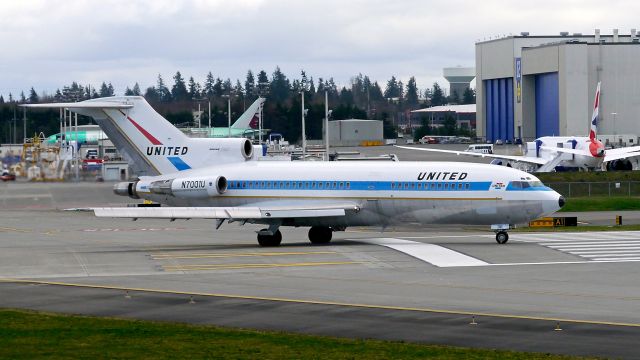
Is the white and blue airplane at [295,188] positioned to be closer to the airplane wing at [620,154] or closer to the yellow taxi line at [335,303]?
the yellow taxi line at [335,303]

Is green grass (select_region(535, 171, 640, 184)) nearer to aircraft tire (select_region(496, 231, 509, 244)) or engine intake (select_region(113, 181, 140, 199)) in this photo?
aircraft tire (select_region(496, 231, 509, 244))

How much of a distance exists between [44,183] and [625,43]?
78244mm

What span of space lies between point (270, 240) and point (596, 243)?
44.5 ft

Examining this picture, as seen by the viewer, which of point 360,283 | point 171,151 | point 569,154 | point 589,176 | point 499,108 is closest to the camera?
point 360,283

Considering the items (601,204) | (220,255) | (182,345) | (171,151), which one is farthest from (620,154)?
(182,345)

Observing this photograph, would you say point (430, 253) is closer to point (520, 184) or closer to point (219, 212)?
point (520, 184)

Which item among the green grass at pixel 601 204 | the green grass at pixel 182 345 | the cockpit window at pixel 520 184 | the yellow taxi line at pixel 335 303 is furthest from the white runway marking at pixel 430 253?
the green grass at pixel 601 204

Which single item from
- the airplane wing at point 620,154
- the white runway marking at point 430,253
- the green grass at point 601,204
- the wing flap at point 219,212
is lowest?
the green grass at point 601,204

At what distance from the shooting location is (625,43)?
139000 millimetres

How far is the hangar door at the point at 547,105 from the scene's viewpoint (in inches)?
5576

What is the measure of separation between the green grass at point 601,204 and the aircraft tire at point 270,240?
2731 cm

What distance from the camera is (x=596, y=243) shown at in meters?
47.2

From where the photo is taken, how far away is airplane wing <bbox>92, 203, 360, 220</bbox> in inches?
1766

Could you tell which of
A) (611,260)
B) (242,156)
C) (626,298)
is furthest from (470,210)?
(626,298)
